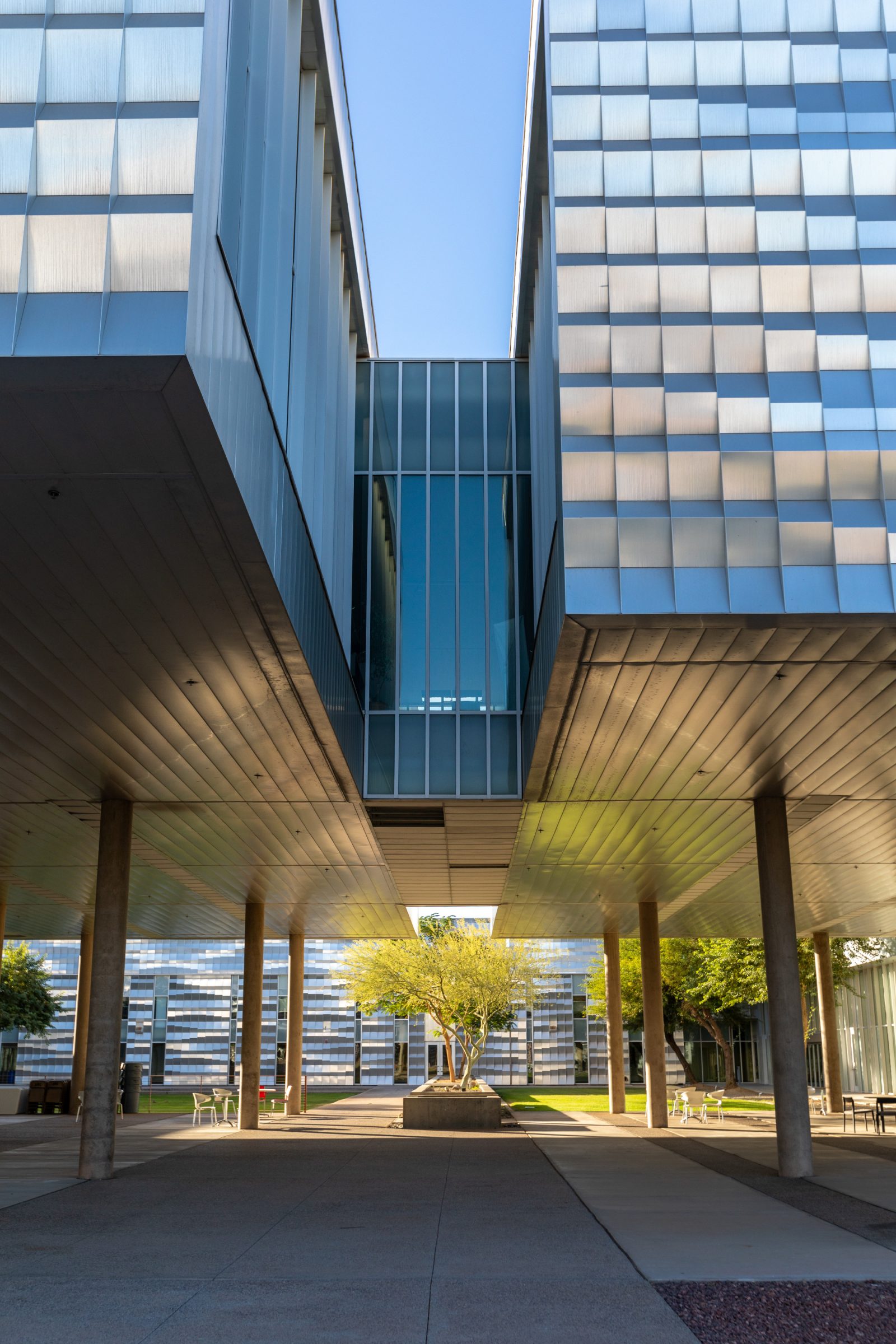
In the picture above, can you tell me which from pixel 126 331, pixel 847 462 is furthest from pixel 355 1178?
pixel 126 331

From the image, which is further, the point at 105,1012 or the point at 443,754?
the point at 443,754

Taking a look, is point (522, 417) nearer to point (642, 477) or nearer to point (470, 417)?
point (470, 417)

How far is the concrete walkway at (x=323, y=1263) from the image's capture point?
8180 mm

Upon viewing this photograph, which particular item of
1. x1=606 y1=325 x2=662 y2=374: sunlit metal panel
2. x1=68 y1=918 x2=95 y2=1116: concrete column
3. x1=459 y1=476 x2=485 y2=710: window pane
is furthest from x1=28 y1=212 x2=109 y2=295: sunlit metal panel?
x1=68 y1=918 x2=95 y2=1116: concrete column

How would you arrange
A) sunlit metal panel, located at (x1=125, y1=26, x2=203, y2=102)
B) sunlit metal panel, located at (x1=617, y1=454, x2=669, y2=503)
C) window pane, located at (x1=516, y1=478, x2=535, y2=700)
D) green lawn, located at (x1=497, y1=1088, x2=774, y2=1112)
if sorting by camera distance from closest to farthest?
sunlit metal panel, located at (x1=125, y1=26, x2=203, y2=102)
sunlit metal panel, located at (x1=617, y1=454, x2=669, y2=503)
window pane, located at (x1=516, y1=478, x2=535, y2=700)
green lawn, located at (x1=497, y1=1088, x2=774, y2=1112)

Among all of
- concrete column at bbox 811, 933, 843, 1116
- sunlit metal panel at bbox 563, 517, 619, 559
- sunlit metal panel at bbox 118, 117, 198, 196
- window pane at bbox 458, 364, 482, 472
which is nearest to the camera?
sunlit metal panel at bbox 118, 117, 198, 196

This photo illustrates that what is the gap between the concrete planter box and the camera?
98.0 ft

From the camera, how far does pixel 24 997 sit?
55.1m

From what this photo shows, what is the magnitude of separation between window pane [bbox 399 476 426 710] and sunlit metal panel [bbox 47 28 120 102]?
13.4 metres

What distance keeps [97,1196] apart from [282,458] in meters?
10.4

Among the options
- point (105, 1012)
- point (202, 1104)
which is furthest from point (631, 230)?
point (202, 1104)

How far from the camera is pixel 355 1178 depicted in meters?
18.1

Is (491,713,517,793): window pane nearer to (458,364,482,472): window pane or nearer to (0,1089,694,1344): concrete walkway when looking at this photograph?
(458,364,482,472): window pane

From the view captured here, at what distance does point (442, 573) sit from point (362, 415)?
3484 millimetres
